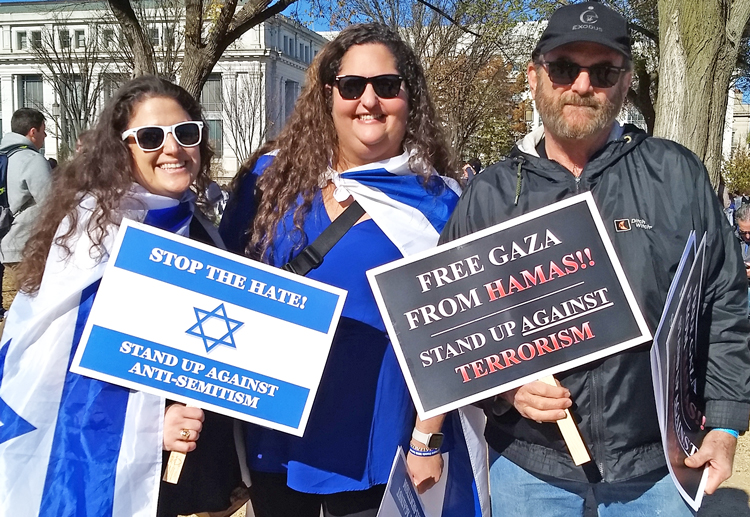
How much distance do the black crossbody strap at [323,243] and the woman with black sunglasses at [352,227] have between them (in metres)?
0.03

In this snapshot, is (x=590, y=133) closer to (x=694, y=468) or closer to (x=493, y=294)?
(x=493, y=294)

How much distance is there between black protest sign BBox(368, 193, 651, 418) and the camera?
210 cm

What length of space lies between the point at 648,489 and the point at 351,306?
Answer: 1113mm

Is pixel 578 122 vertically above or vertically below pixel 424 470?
above

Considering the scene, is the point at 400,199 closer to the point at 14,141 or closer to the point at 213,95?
the point at 14,141

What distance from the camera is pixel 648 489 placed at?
222cm

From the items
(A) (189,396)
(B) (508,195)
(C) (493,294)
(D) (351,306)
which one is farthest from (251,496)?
(B) (508,195)

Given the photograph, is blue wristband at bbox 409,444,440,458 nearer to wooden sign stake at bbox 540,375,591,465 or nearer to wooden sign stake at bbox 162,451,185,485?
wooden sign stake at bbox 540,375,591,465

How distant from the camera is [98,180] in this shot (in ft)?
7.91

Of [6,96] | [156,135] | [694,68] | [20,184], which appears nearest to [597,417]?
[156,135]

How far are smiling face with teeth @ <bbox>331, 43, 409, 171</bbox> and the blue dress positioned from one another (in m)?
0.39

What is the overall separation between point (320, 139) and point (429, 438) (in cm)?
121

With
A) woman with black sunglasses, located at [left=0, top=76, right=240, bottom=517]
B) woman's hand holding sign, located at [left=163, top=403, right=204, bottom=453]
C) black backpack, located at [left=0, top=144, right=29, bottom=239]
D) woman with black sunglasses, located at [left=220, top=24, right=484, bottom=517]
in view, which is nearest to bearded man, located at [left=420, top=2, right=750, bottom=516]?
woman with black sunglasses, located at [left=220, top=24, right=484, bottom=517]

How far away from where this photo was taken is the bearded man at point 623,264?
2148 mm
